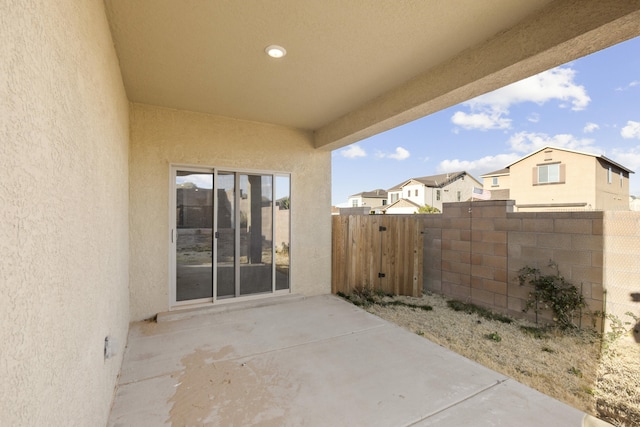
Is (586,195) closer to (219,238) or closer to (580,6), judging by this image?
(580,6)

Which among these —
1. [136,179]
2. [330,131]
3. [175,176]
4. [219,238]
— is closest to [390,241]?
[330,131]

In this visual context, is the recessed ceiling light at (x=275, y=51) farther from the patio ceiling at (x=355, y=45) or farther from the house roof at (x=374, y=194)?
the house roof at (x=374, y=194)

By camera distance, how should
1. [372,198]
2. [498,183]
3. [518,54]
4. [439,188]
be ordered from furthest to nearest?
[372,198] < [439,188] < [498,183] < [518,54]

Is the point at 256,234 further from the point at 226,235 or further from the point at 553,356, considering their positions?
the point at 553,356

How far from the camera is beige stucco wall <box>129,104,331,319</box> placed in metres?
4.13

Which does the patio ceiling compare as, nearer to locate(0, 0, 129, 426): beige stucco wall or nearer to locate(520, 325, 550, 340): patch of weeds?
locate(0, 0, 129, 426): beige stucco wall

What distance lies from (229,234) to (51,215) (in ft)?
12.0

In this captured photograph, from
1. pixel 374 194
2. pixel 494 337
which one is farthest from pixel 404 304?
pixel 374 194

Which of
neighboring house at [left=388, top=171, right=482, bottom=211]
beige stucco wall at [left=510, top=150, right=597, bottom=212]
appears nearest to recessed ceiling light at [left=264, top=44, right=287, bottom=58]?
beige stucco wall at [left=510, top=150, right=597, bottom=212]

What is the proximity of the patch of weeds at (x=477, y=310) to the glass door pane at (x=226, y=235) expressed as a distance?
3.72 meters

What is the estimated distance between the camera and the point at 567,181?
1598 cm

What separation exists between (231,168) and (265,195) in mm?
726

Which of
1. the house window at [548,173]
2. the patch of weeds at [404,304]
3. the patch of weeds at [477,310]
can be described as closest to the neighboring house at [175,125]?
the patch of weeds at [404,304]

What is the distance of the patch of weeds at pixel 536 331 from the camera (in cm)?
363
